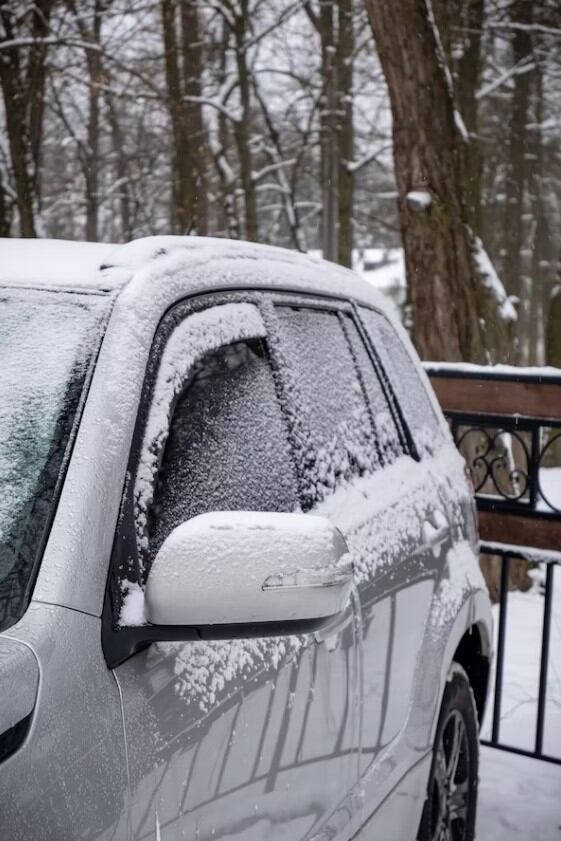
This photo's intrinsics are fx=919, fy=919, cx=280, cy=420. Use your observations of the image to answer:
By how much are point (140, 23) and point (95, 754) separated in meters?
13.3

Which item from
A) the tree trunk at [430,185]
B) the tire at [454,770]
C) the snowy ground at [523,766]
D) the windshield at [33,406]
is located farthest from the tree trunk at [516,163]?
the windshield at [33,406]

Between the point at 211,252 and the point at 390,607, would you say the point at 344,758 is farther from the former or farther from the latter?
the point at 211,252

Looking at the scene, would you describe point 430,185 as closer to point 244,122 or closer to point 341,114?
point 244,122

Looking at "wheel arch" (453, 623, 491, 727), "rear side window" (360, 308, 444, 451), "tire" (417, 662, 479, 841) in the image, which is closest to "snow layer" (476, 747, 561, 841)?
"tire" (417, 662, 479, 841)

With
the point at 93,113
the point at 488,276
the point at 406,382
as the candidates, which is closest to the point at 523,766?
the point at 406,382

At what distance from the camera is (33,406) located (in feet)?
5.12

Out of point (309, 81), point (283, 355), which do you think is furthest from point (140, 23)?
point (283, 355)

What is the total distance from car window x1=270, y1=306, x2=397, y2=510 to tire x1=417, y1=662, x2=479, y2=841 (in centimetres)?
80

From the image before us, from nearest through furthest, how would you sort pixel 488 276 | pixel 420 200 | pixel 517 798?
pixel 517 798 < pixel 420 200 < pixel 488 276

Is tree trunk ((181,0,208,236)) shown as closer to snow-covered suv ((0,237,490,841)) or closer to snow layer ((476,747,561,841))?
snow layer ((476,747,561,841))

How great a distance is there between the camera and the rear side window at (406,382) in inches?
110

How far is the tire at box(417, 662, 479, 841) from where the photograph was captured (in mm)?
2697

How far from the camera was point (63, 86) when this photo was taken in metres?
14.1

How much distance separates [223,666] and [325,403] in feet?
2.90
